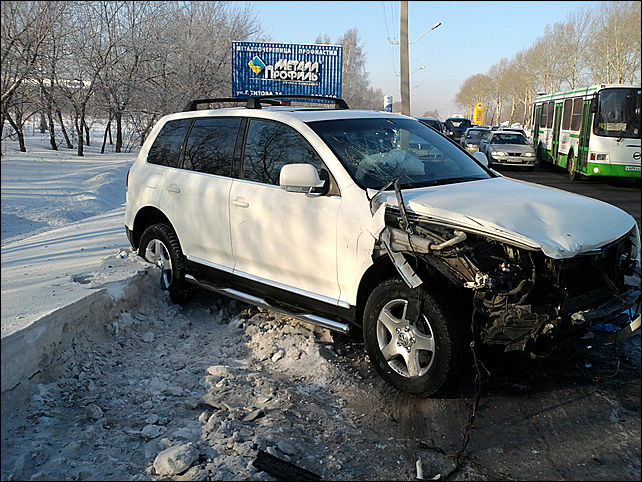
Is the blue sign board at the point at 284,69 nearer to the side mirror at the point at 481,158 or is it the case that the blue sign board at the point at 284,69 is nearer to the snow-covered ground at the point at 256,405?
the side mirror at the point at 481,158

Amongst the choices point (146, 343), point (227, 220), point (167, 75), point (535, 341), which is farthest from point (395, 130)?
point (167, 75)

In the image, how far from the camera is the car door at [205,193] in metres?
5.25

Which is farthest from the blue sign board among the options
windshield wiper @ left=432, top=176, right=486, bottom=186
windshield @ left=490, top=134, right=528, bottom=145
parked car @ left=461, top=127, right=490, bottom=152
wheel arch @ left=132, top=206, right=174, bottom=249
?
windshield wiper @ left=432, top=176, right=486, bottom=186

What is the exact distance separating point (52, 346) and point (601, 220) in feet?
12.9

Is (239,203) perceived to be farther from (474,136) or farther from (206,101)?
(474,136)

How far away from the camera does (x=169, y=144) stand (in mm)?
6082

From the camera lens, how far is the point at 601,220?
4031 millimetres

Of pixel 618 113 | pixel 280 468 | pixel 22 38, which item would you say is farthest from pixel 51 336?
pixel 618 113

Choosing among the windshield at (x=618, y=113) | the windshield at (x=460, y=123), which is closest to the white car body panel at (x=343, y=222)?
the windshield at (x=618, y=113)

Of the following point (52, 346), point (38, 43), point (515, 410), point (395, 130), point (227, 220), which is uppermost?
point (38, 43)

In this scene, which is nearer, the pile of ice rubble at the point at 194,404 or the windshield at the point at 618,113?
the pile of ice rubble at the point at 194,404

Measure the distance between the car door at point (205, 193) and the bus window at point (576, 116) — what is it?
53.8 feet

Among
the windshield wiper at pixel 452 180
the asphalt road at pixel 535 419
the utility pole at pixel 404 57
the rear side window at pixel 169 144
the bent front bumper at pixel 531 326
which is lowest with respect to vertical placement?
the asphalt road at pixel 535 419

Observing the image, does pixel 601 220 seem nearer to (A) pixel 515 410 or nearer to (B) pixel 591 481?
(A) pixel 515 410
